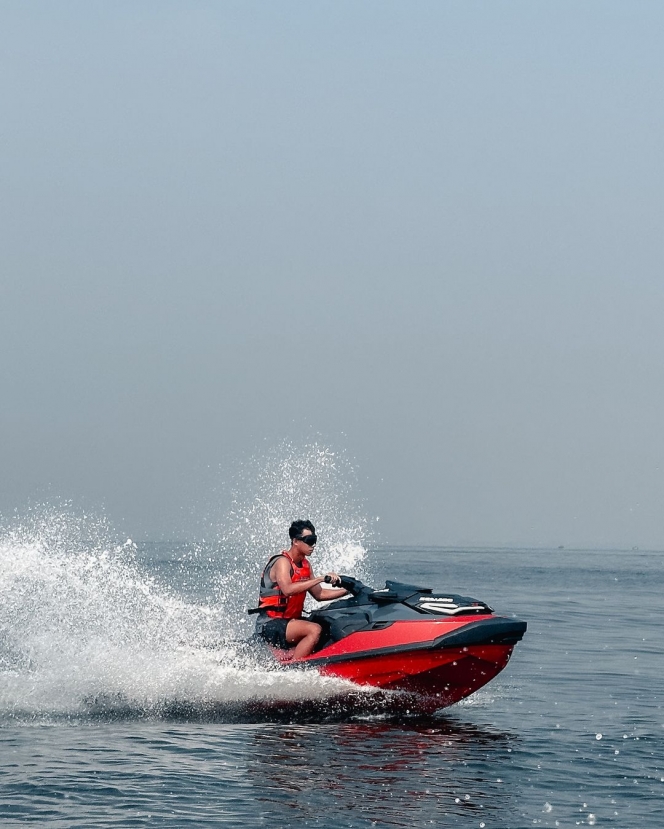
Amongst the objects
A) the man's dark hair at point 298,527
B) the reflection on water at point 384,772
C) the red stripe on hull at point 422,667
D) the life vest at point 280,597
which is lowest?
the reflection on water at point 384,772

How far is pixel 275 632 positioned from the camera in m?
10.7

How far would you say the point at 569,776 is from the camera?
27.2 ft

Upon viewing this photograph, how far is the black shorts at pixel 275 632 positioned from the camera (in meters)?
10.7

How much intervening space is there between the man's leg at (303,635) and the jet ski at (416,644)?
8cm

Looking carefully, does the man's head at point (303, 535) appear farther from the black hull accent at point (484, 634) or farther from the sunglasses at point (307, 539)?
the black hull accent at point (484, 634)

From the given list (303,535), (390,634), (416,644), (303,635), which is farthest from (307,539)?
(416,644)

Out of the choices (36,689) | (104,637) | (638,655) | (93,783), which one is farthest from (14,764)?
(638,655)

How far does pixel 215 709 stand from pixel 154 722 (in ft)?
2.16

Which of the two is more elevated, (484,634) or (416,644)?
(484,634)

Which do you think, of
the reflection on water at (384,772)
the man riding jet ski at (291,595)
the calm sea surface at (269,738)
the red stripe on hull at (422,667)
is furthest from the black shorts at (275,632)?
the reflection on water at (384,772)

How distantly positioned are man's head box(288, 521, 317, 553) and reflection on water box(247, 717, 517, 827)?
5.71 feet

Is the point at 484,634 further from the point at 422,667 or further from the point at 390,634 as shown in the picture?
the point at 390,634

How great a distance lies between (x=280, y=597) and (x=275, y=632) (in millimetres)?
356

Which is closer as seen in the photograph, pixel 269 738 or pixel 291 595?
pixel 269 738
